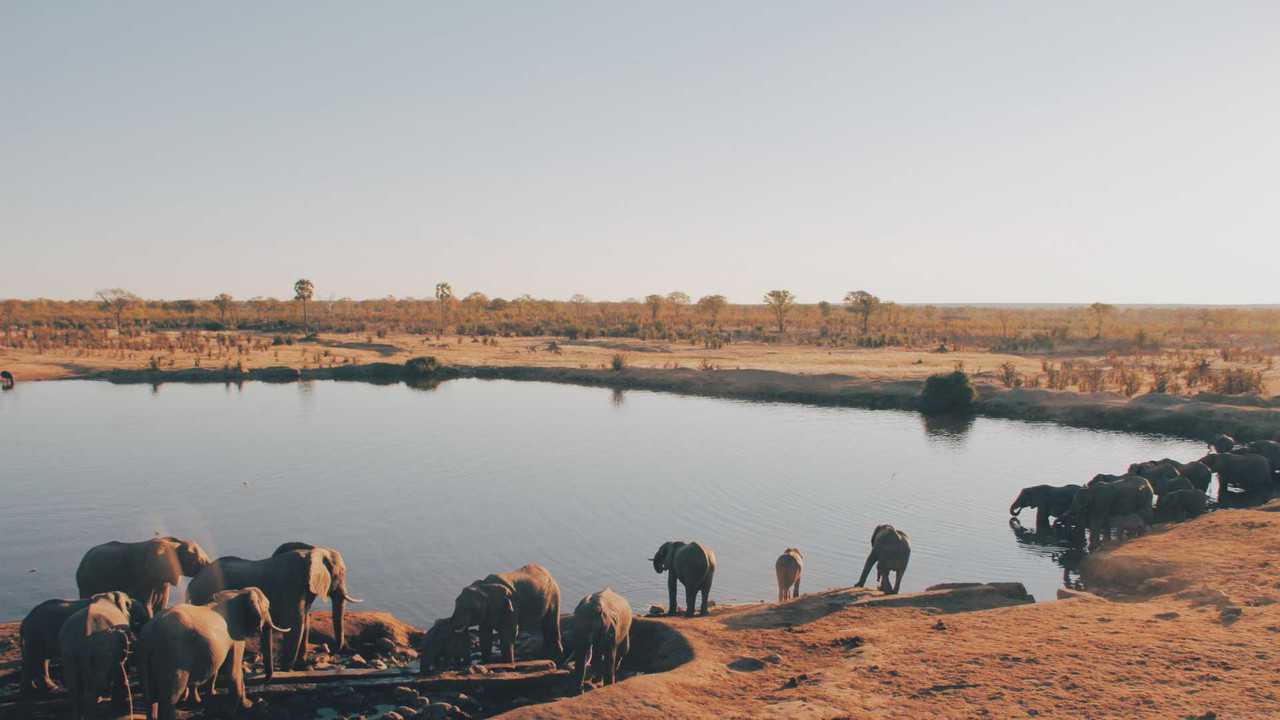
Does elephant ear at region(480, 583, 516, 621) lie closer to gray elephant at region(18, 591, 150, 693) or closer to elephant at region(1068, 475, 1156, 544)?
gray elephant at region(18, 591, 150, 693)

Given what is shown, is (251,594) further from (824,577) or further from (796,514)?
(796,514)

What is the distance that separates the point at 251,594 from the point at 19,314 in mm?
102397

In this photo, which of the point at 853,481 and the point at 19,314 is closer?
the point at 853,481

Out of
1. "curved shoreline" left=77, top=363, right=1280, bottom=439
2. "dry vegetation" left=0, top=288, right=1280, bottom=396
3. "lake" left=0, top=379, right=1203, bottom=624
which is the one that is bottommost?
"lake" left=0, top=379, right=1203, bottom=624

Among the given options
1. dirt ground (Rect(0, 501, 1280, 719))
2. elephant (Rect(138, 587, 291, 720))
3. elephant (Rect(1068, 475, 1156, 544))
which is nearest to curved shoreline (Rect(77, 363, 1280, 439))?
elephant (Rect(1068, 475, 1156, 544))

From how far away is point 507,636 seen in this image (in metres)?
10.8

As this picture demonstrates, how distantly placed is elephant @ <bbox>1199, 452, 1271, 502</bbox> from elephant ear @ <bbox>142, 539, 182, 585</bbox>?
22.3 meters

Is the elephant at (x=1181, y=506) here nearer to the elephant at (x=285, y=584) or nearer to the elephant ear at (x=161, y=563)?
the elephant at (x=285, y=584)

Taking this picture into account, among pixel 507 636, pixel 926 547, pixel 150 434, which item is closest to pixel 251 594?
pixel 507 636

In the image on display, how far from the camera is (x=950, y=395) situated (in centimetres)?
3681

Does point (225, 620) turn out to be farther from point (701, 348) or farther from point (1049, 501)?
point (701, 348)

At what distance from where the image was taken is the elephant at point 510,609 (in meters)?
10.5

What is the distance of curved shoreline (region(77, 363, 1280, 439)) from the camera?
102 ft

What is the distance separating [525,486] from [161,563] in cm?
1167
